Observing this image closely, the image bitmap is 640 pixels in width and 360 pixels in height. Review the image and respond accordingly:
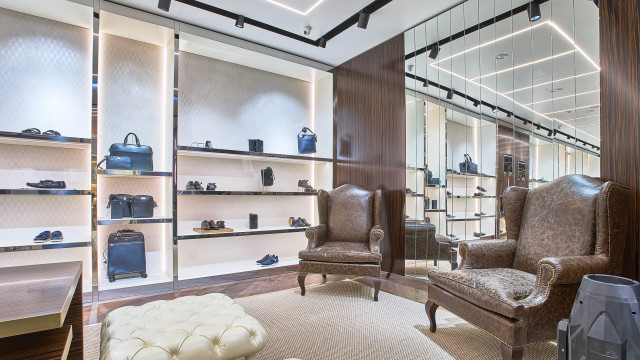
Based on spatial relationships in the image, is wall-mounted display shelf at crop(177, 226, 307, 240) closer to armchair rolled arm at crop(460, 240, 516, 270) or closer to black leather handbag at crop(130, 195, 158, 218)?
black leather handbag at crop(130, 195, 158, 218)

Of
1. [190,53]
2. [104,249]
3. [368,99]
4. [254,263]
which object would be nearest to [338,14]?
[368,99]

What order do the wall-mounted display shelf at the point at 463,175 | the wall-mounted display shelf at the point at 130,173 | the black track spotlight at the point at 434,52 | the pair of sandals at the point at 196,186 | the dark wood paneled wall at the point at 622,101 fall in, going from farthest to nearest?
the pair of sandals at the point at 196,186, the black track spotlight at the point at 434,52, the wall-mounted display shelf at the point at 463,175, the wall-mounted display shelf at the point at 130,173, the dark wood paneled wall at the point at 622,101

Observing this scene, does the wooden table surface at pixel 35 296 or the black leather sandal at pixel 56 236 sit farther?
the black leather sandal at pixel 56 236

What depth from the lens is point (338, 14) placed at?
3348mm

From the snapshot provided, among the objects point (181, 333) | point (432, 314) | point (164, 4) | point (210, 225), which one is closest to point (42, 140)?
point (164, 4)

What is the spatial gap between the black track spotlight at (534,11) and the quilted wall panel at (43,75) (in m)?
4.28

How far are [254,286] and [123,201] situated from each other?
160 cm

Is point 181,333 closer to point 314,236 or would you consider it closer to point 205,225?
point 314,236

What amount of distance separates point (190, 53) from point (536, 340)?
14.2 feet

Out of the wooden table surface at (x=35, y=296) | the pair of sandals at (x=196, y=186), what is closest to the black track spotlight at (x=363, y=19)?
the pair of sandals at (x=196, y=186)

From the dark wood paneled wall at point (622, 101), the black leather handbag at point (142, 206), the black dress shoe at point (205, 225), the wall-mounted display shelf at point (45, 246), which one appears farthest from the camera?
the black dress shoe at point (205, 225)

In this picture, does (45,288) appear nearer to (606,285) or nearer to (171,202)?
(171,202)

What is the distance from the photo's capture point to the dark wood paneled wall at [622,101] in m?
2.08

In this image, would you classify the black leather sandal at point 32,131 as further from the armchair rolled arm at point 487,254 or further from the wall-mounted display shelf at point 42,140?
the armchair rolled arm at point 487,254
